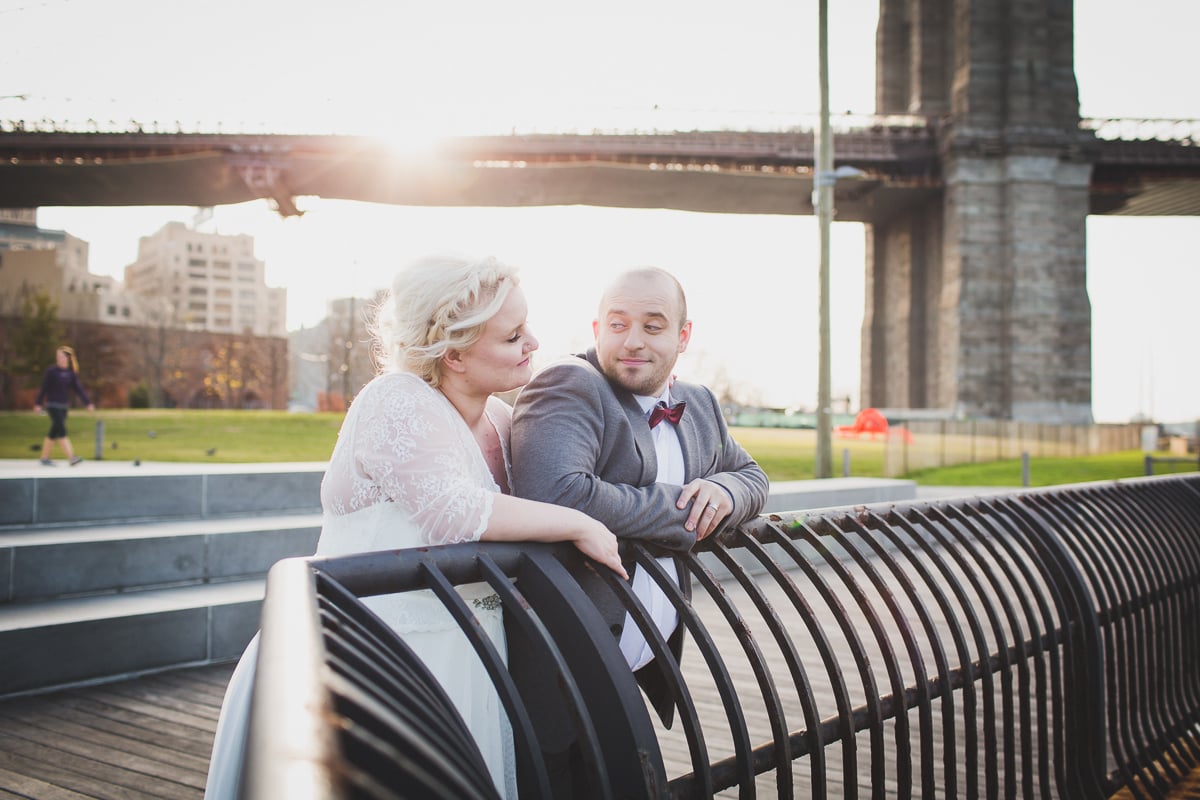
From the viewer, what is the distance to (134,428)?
68.0ft

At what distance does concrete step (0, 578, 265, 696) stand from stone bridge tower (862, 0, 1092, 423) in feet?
129

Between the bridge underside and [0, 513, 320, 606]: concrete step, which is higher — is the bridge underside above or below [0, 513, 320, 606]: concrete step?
above

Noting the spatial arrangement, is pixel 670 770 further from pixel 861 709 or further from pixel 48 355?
pixel 48 355

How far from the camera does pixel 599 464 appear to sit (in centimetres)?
255

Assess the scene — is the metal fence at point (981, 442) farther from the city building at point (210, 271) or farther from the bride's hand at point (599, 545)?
the city building at point (210, 271)

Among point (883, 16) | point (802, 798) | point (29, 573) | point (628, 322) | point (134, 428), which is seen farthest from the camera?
point (883, 16)

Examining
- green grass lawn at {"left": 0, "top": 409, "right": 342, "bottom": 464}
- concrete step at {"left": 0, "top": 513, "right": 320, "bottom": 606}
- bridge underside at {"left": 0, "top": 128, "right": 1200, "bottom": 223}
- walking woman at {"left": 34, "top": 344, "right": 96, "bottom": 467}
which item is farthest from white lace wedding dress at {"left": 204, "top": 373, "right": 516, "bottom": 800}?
bridge underside at {"left": 0, "top": 128, "right": 1200, "bottom": 223}

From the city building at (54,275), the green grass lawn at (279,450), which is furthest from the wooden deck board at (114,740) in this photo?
the city building at (54,275)

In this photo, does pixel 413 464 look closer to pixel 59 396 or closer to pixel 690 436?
pixel 690 436

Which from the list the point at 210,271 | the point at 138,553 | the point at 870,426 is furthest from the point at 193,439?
the point at 210,271

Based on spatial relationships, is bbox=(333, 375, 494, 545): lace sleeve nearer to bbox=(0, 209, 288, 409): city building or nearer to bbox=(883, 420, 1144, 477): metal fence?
bbox=(883, 420, 1144, 477): metal fence

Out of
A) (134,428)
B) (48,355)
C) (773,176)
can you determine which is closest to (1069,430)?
(773,176)

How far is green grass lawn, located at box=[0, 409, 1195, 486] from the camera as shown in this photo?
1377 cm

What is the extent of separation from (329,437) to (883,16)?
47980 mm
